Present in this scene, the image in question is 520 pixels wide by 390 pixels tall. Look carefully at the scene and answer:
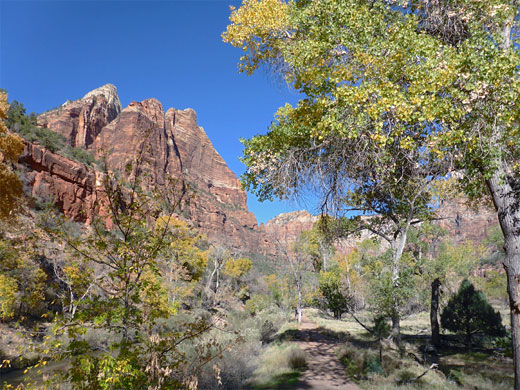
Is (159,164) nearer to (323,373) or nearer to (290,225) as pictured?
(290,225)


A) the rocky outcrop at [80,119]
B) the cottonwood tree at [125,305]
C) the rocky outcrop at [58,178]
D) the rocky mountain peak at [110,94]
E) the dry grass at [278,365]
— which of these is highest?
the rocky mountain peak at [110,94]

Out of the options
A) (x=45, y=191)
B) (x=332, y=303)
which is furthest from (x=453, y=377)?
(x=45, y=191)

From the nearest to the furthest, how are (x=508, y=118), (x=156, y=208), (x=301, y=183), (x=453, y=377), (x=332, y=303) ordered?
(x=508, y=118) → (x=156, y=208) → (x=301, y=183) → (x=453, y=377) → (x=332, y=303)

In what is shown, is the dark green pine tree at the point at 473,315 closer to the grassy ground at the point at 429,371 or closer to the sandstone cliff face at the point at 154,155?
the grassy ground at the point at 429,371

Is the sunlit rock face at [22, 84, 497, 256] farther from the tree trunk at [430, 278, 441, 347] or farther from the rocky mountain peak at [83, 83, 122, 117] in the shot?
the tree trunk at [430, 278, 441, 347]

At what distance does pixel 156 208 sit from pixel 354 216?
24.5ft

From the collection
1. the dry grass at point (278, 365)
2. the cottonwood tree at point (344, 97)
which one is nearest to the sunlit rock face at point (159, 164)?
the dry grass at point (278, 365)

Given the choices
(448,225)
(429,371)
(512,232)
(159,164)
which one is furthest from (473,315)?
(159,164)

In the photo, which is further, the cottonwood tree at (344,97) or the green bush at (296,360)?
the green bush at (296,360)

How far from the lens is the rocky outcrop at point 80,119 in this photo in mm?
100331

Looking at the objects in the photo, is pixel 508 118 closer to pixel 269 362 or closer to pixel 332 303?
pixel 332 303

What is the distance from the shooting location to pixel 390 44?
438 cm

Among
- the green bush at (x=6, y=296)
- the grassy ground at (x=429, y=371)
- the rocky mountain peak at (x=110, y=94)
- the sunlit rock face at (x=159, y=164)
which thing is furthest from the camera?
the rocky mountain peak at (x=110, y=94)

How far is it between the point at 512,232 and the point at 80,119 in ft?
Answer: 410
